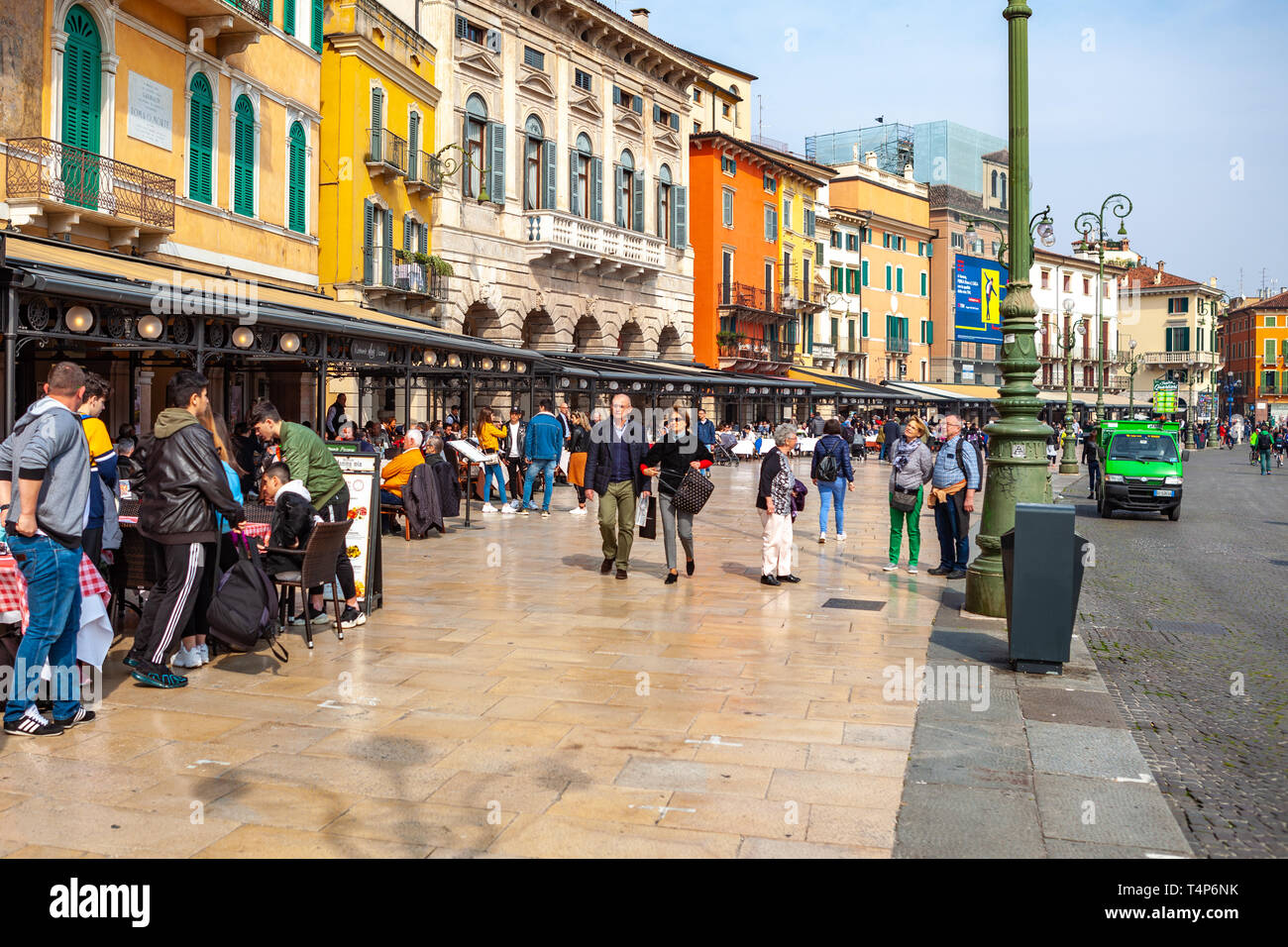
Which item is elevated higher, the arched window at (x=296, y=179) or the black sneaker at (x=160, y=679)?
the arched window at (x=296, y=179)

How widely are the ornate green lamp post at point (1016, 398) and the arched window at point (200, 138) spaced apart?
14318 millimetres

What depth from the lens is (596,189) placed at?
118 ft

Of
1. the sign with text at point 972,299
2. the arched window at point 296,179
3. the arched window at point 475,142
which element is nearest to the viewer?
the arched window at point 296,179

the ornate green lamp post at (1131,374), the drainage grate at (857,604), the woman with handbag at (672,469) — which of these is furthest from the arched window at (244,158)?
the ornate green lamp post at (1131,374)

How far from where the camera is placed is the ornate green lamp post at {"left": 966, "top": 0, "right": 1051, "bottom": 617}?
8.70 m

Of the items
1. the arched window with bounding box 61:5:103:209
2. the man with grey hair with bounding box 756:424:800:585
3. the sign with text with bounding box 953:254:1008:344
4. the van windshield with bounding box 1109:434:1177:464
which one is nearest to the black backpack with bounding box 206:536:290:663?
the man with grey hair with bounding box 756:424:800:585

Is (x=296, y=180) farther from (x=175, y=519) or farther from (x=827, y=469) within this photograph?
(x=175, y=519)

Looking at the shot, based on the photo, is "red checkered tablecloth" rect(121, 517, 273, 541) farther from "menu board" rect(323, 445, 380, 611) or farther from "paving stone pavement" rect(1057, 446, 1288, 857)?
"paving stone pavement" rect(1057, 446, 1288, 857)

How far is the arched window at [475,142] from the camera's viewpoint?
30375 millimetres

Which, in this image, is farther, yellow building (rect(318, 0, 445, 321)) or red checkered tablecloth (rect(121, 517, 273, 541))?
yellow building (rect(318, 0, 445, 321))

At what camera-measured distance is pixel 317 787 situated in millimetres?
4875

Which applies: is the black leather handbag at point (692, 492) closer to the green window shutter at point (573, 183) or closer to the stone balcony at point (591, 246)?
the stone balcony at point (591, 246)

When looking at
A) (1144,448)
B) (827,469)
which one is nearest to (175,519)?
(827,469)

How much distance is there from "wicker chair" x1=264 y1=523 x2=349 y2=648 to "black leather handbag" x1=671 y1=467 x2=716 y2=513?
382 centimetres
